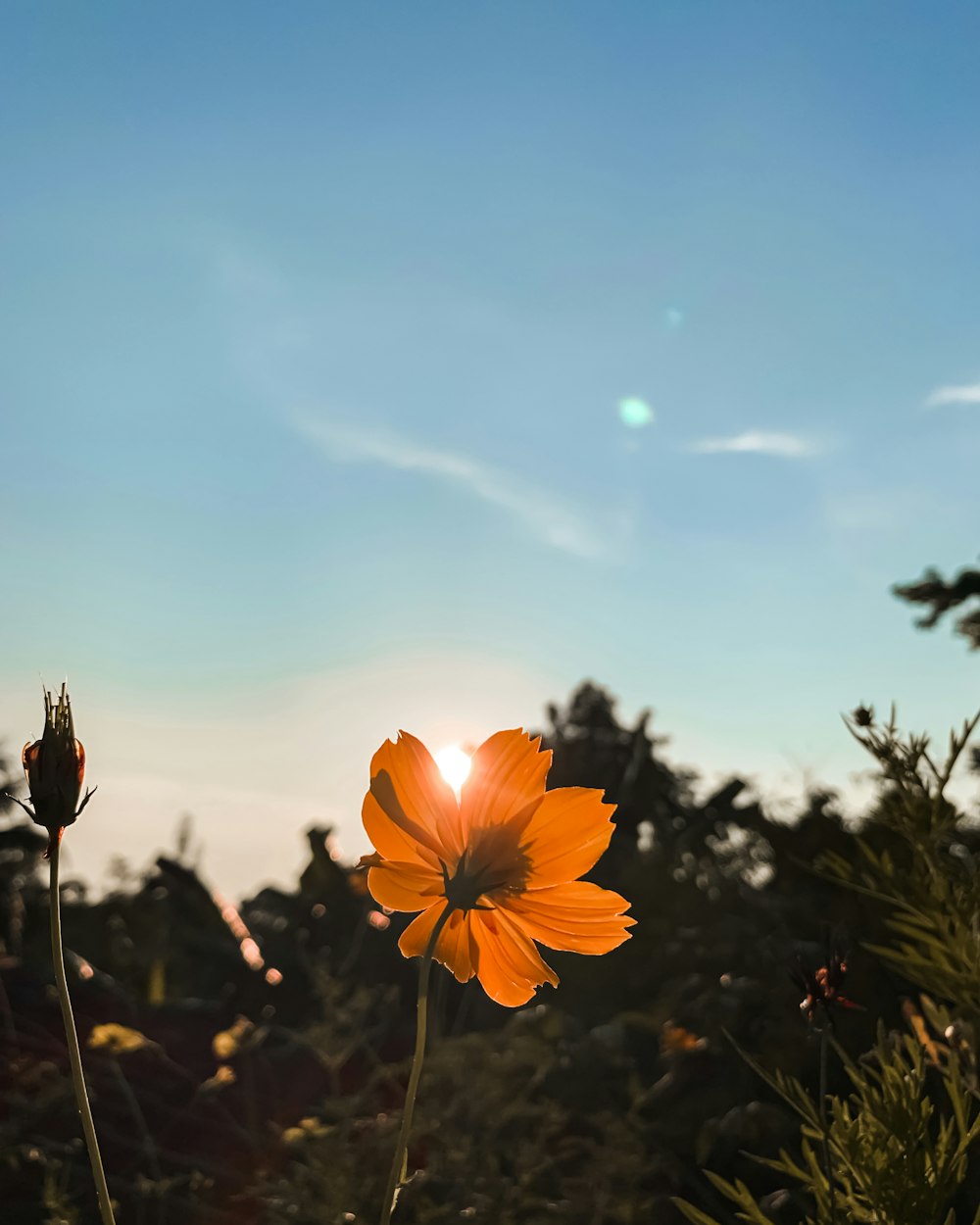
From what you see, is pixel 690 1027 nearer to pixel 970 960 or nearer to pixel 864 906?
pixel 864 906

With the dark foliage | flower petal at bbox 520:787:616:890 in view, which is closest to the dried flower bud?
flower petal at bbox 520:787:616:890

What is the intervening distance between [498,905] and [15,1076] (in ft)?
6.64

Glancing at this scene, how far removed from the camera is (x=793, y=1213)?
1505 mm

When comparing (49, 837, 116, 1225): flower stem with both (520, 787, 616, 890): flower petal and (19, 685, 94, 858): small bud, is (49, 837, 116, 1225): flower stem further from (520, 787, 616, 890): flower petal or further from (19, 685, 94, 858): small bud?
(520, 787, 616, 890): flower petal

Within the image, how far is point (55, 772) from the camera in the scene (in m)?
0.49

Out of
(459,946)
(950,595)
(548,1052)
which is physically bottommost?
(548,1052)

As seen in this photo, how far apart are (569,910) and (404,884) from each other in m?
0.11

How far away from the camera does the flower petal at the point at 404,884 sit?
2.22ft

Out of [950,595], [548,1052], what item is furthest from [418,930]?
[950,595]

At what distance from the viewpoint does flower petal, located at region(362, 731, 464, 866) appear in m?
0.67

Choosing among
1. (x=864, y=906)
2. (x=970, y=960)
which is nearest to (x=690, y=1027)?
(x=864, y=906)

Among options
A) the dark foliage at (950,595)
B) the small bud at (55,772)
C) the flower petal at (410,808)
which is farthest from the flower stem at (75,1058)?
the dark foliage at (950,595)

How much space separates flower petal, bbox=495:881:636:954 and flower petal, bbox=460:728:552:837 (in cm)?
5

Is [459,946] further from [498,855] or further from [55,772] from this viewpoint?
[55,772]
